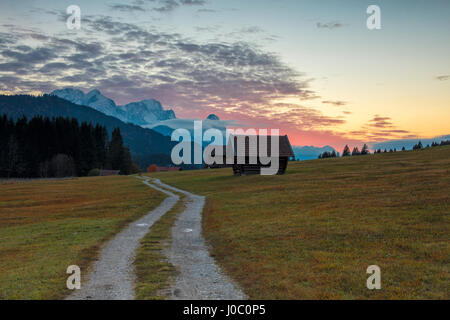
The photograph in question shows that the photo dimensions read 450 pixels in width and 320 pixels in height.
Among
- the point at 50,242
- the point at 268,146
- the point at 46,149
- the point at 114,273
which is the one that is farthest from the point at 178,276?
the point at 46,149

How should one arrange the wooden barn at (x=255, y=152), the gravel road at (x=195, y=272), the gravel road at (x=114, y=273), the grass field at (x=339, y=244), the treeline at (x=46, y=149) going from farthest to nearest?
1. the treeline at (x=46, y=149)
2. the wooden barn at (x=255, y=152)
3. the grass field at (x=339, y=244)
4. the gravel road at (x=195, y=272)
5. the gravel road at (x=114, y=273)

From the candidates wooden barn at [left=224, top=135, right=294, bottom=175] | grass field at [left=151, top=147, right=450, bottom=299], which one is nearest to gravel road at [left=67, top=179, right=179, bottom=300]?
grass field at [left=151, top=147, right=450, bottom=299]

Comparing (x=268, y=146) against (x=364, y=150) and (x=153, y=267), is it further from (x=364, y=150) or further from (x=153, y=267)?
(x=364, y=150)

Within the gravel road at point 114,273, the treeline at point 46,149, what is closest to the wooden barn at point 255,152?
the gravel road at point 114,273

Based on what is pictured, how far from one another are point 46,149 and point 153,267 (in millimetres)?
124770

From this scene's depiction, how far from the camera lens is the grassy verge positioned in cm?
1137

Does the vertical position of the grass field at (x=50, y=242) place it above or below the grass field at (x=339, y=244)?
below

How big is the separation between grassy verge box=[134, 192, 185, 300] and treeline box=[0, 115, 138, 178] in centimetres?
10760

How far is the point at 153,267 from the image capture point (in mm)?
14289

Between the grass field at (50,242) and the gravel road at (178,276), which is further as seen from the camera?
the grass field at (50,242)

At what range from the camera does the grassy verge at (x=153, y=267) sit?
11367 millimetres

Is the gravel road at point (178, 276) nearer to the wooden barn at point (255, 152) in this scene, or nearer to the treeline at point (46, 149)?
the wooden barn at point (255, 152)

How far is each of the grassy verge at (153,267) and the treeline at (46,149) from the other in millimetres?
107595
